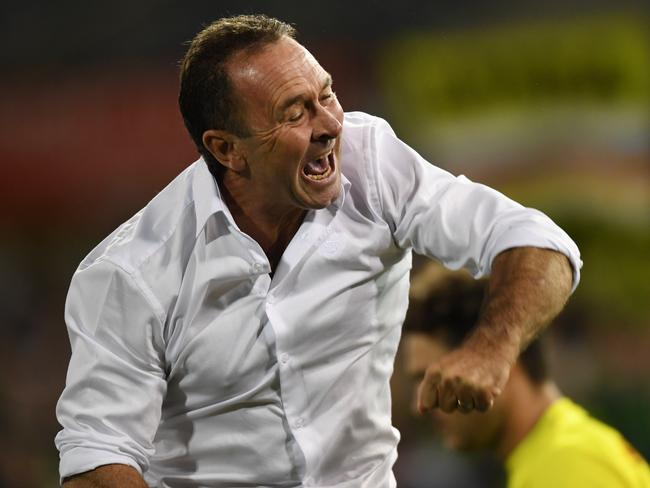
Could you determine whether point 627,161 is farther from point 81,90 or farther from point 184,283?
point 184,283

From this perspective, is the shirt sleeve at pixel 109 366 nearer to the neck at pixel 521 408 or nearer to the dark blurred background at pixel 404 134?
the neck at pixel 521 408

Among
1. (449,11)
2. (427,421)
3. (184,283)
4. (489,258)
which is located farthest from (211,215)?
(449,11)

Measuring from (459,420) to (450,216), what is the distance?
58cm

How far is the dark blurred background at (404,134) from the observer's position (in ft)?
12.6

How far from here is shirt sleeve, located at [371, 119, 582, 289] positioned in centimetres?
147

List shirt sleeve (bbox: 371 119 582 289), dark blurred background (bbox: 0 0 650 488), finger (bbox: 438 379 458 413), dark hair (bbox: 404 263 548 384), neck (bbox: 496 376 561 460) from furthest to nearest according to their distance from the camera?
dark blurred background (bbox: 0 0 650 488)
dark hair (bbox: 404 263 548 384)
neck (bbox: 496 376 561 460)
shirt sleeve (bbox: 371 119 582 289)
finger (bbox: 438 379 458 413)

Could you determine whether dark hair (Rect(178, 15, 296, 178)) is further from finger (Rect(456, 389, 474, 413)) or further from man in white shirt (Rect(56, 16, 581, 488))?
finger (Rect(456, 389, 474, 413))

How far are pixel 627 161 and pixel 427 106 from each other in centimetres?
70

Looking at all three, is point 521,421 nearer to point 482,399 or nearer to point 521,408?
point 521,408

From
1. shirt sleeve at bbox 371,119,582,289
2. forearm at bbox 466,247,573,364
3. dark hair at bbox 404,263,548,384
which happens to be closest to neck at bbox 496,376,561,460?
dark hair at bbox 404,263,548,384

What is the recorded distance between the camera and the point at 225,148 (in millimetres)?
1697

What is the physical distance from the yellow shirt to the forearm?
1.38 feet

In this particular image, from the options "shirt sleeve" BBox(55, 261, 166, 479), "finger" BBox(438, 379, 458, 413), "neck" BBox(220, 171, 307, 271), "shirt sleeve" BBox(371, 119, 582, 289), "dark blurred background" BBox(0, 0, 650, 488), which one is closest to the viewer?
"finger" BBox(438, 379, 458, 413)

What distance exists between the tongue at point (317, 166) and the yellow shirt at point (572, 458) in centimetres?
59
